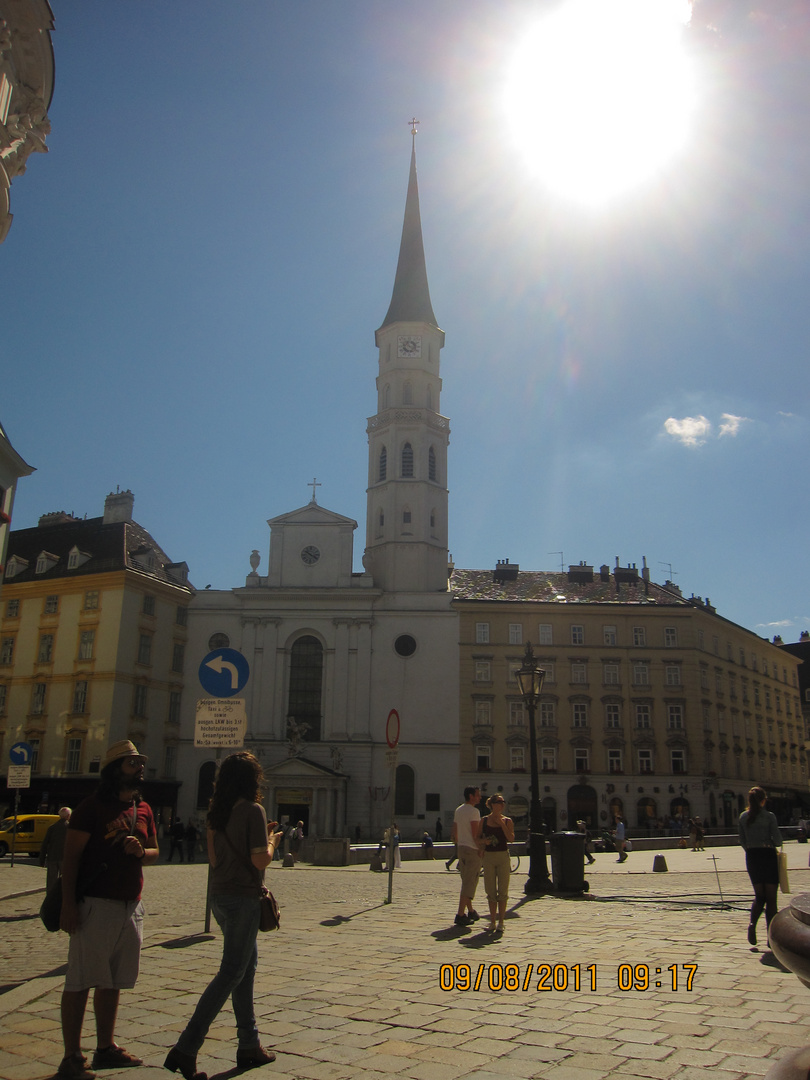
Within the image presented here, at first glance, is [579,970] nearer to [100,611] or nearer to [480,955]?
[480,955]

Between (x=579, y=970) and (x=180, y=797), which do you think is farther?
(x=180, y=797)

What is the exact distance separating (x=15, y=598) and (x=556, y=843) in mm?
41478

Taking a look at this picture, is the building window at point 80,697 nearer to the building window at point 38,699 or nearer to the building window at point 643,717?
the building window at point 38,699

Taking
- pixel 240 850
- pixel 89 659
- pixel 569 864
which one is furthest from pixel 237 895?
pixel 89 659

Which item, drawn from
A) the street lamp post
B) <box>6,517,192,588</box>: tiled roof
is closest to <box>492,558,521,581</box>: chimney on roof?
<box>6,517,192,588</box>: tiled roof

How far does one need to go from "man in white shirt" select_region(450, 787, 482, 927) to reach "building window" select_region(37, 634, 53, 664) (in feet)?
135

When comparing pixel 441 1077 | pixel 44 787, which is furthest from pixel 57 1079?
pixel 44 787

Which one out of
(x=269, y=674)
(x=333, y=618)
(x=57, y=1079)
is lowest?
(x=57, y=1079)

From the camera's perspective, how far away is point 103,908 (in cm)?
508

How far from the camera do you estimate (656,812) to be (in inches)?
1913

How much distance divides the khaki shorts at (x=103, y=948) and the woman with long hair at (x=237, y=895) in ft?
1.58

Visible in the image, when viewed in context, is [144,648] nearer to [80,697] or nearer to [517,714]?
[80,697]

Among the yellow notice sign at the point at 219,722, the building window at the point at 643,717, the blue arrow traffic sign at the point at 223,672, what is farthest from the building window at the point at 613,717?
the blue arrow traffic sign at the point at 223,672

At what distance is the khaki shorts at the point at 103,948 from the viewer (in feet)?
16.3
